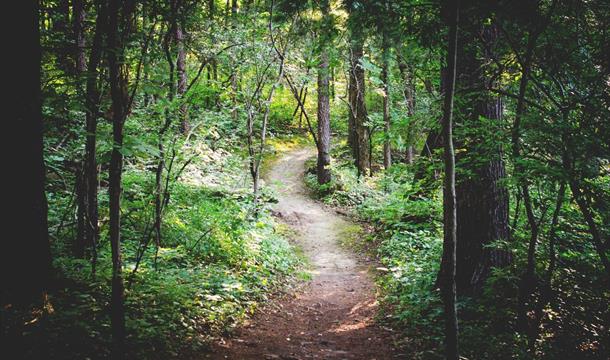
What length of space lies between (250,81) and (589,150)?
32.5 feet

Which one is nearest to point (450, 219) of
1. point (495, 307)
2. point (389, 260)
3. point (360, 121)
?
point (495, 307)

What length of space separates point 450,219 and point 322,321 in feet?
12.3

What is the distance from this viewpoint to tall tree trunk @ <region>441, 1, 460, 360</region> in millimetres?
3957

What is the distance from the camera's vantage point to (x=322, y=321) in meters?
6.91

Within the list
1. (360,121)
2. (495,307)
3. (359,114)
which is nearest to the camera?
(495,307)

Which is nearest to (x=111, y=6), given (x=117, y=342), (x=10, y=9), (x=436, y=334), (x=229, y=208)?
(x=10, y=9)

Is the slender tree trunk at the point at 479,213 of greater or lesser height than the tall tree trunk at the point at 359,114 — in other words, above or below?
below

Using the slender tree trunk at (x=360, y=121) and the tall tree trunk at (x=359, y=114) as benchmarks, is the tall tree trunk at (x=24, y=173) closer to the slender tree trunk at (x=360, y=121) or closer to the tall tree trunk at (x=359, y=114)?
the tall tree trunk at (x=359, y=114)

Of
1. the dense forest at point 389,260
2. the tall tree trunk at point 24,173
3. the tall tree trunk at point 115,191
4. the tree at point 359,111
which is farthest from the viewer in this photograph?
the tree at point 359,111

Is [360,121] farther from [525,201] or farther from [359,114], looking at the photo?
[525,201]

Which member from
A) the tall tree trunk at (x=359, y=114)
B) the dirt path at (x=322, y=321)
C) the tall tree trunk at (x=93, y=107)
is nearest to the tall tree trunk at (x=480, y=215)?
the dirt path at (x=322, y=321)

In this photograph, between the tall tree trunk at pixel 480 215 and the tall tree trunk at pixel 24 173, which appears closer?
the tall tree trunk at pixel 24 173

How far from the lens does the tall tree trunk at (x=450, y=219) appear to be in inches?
156

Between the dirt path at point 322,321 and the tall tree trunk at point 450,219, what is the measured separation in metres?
1.58
